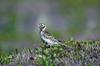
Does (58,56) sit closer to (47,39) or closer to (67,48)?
(67,48)

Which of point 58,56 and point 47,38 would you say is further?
point 47,38

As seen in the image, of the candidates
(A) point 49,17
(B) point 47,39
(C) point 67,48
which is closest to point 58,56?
(C) point 67,48

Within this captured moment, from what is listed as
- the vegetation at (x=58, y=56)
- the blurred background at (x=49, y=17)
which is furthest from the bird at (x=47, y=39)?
the blurred background at (x=49, y=17)

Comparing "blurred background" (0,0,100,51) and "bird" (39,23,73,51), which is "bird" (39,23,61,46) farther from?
"blurred background" (0,0,100,51)

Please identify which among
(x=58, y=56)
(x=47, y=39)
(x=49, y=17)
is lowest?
(x=58, y=56)

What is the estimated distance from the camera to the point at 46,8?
1451 inches

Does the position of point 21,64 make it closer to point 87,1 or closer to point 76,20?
point 76,20

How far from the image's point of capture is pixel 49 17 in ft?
112

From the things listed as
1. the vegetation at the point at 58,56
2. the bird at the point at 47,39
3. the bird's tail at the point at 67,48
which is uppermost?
the bird at the point at 47,39

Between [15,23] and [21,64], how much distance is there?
664 inches

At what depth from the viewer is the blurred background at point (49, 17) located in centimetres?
2988

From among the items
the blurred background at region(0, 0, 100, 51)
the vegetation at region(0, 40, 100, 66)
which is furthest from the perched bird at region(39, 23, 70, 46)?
the blurred background at region(0, 0, 100, 51)

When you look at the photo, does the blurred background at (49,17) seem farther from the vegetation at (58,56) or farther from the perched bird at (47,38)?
the vegetation at (58,56)

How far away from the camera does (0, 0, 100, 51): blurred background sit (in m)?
29.9
